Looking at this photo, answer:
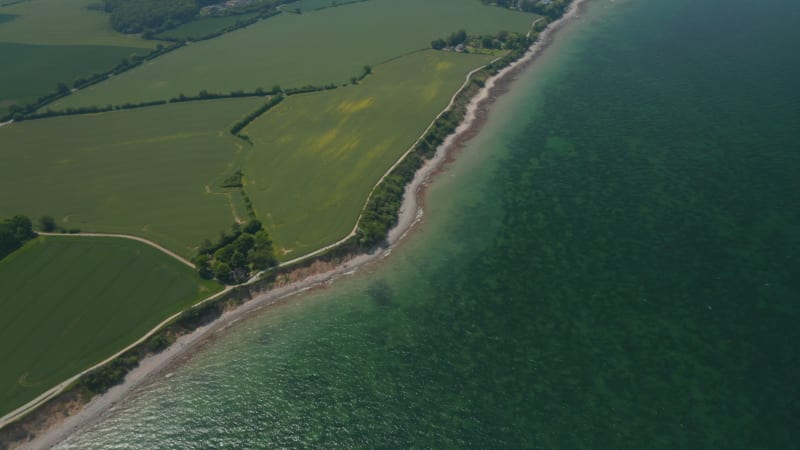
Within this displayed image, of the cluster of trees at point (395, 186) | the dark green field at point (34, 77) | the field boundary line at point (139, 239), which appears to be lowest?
the cluster of trees at point (395, 186)

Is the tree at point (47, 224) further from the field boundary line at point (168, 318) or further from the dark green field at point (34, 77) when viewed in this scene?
the dark green field at point (34, 77)

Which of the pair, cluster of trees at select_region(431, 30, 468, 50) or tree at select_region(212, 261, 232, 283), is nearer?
tree at select_region(212, 261, 232, 283)

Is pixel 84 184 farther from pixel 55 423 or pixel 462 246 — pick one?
pixel 462 246

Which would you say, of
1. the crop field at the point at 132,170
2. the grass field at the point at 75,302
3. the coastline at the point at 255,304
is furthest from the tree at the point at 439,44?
the grass field at the point at 75,302

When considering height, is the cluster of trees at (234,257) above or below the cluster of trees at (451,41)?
below

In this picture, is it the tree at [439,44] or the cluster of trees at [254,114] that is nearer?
the cluster of trees at [254,114]

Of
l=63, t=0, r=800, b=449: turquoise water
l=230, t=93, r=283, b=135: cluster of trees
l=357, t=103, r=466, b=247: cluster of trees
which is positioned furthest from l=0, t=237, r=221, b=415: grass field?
l=230, t=93, r=283, b=135: cluster of trees

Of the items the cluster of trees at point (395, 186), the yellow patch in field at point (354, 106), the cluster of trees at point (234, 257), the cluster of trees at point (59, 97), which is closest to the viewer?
the cluster of trees at point (234, 257)

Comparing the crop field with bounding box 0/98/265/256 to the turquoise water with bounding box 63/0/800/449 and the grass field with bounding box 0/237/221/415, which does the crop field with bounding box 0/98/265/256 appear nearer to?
the grass field with bounding box 0/237/221/415
